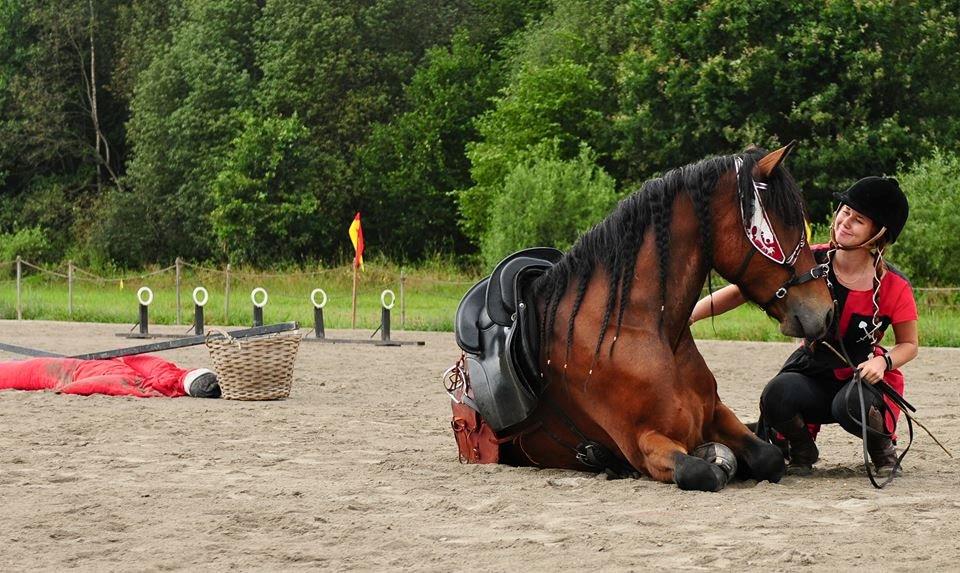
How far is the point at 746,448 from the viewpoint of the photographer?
577cm

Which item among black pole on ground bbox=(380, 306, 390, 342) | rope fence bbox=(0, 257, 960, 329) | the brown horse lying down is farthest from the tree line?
the brown horse lying down

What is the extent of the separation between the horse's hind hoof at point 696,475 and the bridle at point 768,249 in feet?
2.23

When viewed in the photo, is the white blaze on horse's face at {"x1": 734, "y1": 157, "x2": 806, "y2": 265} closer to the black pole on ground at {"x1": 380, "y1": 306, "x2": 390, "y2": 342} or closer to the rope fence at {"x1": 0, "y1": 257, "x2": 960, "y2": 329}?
the black pole on ground at {"x1": 380, "y1": 306, "x2": 390, "y2": 342}

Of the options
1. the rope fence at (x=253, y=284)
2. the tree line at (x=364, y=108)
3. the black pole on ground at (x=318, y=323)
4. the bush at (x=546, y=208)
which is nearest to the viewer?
the black pole on ground at (x=318, y=323)

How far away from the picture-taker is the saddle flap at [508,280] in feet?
20.0

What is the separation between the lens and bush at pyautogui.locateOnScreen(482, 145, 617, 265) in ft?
98.4

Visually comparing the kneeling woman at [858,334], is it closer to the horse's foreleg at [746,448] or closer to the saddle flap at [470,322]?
the horse's foreleg at [746,448]

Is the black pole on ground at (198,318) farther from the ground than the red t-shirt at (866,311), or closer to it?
closer to it

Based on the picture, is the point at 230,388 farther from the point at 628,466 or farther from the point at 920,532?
the point at 920,532

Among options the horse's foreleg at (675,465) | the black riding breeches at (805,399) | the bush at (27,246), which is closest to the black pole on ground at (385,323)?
the black riding breeches at (805,399)

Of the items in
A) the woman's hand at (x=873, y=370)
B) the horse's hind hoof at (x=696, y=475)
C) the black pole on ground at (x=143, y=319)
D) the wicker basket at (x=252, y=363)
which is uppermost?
the woman's hand at (x=873, y=370)

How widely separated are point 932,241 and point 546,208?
8.86 m

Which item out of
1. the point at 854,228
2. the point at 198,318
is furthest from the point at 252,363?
the point at 198,318

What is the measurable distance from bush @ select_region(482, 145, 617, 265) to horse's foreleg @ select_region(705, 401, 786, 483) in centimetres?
2372
